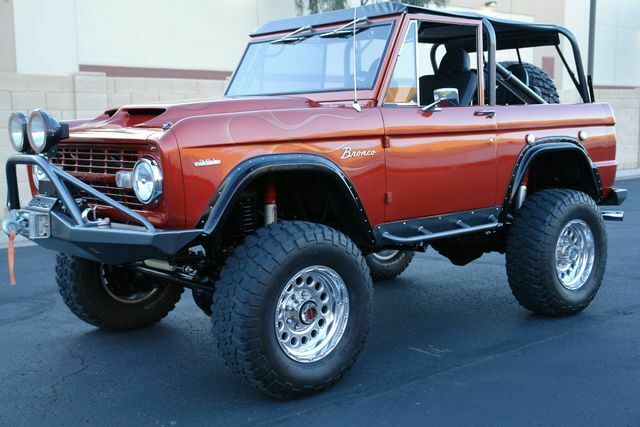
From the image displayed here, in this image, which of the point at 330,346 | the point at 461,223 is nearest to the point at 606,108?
the point at 461,223

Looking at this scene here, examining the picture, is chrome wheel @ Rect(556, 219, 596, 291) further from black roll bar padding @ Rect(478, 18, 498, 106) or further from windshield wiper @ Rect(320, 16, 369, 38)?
windshield wiper @ Rect(320, 16, 369, 38)

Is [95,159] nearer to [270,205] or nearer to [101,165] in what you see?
[101,165]

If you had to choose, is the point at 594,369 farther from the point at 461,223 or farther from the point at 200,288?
the point at 200,288

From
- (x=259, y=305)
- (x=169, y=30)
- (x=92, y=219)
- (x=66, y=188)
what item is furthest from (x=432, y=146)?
(x=169, y=30)

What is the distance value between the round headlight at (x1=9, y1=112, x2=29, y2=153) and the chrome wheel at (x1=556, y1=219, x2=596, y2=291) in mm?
3724

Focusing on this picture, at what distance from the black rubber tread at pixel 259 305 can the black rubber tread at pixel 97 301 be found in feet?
4.77

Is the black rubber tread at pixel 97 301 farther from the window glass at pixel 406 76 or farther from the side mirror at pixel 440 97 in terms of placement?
the side mirror at pixel 440 97

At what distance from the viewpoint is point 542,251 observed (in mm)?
5309

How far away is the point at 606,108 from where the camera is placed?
6117 mm

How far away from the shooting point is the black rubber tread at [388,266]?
6781mm

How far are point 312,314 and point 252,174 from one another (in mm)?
902

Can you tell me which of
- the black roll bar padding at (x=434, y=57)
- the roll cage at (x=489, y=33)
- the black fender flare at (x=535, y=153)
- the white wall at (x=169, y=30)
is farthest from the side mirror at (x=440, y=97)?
the white wall at (x=169, y=30)

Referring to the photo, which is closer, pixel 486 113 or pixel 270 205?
pixel 270 205

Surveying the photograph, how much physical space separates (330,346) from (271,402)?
448 mm
